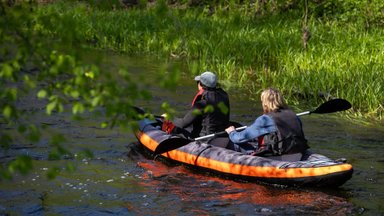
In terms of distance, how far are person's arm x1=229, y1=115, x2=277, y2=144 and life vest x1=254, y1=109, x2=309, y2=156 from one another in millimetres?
50

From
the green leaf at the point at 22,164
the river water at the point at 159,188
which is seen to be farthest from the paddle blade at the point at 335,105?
the green leaf at the point at 22,164

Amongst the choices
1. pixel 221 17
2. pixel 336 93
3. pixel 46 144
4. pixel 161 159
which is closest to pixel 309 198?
pixel 161 159

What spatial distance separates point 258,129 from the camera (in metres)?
7.50

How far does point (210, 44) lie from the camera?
14453mm

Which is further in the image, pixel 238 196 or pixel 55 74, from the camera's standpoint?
pixel 238 196

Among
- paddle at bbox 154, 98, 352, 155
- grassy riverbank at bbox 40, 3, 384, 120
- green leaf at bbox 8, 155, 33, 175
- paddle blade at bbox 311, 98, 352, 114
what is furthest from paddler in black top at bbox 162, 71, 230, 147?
green leaf at bbox 8, 155, 33, 175

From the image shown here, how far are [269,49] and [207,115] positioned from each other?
582 cm

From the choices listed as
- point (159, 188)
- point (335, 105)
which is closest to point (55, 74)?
A: point (159, 188)

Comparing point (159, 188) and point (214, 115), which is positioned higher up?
point (214, 115)

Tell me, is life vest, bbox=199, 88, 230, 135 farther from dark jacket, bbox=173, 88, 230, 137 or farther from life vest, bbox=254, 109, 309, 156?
life vest, bbox=254, 109, 309, 156

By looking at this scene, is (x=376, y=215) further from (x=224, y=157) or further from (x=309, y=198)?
(x=224, y=157)

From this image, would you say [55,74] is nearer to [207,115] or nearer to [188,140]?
[188,140]

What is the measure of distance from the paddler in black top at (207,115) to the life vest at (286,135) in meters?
0.81

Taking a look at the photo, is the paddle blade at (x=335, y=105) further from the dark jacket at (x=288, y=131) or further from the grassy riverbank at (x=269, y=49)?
the grassy riverbank at (x=269, y=49)
